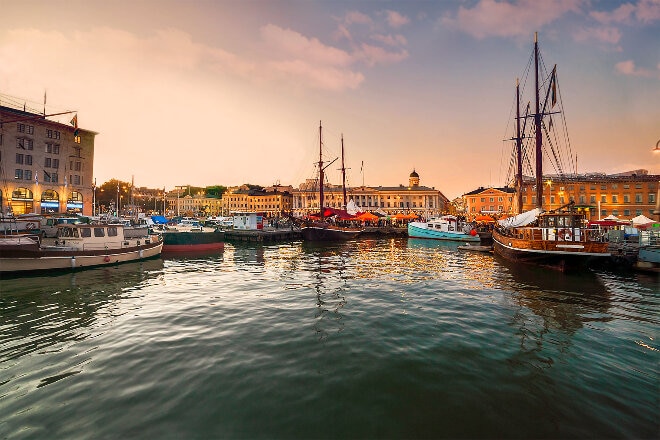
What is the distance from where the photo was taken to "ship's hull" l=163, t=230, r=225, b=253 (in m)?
35.0

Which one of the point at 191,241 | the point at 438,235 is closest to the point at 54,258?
the point at 191,241

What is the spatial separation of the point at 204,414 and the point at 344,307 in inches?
319

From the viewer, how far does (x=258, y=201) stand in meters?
156

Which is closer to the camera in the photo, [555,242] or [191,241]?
[555,242]

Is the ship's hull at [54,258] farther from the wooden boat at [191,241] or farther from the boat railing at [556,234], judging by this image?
the boat railing at [556,234]

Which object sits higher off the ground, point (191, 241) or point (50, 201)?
point (50, 201)

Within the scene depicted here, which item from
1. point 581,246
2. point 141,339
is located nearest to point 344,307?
point 141,339

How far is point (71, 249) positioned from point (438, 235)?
5108 centimetres

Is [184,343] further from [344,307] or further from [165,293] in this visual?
[165,293]

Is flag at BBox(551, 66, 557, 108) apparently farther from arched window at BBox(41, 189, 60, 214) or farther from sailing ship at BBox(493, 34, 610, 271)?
arched window at BBox(41, 189, 60, 214)

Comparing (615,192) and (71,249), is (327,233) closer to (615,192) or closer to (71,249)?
(71,249)

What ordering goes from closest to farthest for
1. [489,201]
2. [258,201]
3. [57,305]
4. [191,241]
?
[57,305] → [191,241] → [489,201] → [258,201]

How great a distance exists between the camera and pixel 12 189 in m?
57.2

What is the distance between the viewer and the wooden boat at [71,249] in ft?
65.5
